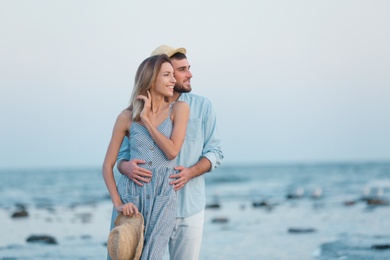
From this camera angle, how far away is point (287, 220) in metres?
16.8

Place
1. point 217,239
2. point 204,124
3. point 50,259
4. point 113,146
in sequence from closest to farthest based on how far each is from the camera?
point 113,146
point 204,124
point 50,259
point 217,239

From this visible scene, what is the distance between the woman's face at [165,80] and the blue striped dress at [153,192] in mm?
172

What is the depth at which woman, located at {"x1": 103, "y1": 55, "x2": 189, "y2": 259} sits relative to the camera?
439cm

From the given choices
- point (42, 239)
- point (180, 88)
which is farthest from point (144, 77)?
point (42, 239)

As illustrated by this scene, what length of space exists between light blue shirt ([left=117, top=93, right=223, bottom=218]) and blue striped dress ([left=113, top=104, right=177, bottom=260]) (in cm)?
25

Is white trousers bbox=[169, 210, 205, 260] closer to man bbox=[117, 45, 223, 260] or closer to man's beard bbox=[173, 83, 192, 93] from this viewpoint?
man bbox=[117, 45, 223, 260]

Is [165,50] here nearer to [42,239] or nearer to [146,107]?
[146,107]

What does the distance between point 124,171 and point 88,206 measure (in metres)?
19.2

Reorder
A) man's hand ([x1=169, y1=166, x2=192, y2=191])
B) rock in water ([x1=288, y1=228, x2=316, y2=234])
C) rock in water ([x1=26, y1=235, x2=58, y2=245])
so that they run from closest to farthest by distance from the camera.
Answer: man's hand ([x1=169, y1=166, x2=192, y2=191]) → rock in water ([x1=26, y1=235, x2=58, y2=245]) → rock in water ([x1=288, y1=228, x2=316, y2=234])

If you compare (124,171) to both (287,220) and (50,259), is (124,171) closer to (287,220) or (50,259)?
(50,259)

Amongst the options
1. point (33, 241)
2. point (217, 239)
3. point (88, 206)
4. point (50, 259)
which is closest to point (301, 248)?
point (217, 239)

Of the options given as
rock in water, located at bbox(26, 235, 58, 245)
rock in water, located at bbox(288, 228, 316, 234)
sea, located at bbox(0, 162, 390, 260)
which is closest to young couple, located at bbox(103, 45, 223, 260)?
sea, located at bbox(0, 162, 390, 260)

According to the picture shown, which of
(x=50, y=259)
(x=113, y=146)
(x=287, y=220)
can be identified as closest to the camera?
(x=113, y=146)

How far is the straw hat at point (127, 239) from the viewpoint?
13.6 ft
